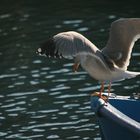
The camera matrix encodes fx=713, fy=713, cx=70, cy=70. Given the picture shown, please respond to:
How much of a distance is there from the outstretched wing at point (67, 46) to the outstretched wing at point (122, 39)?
946 mm

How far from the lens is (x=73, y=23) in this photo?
24953 mm

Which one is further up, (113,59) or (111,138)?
(113,59)

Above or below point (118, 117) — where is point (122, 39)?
above

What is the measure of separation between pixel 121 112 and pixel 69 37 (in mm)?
A: 1979

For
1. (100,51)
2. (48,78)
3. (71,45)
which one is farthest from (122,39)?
(48,78)

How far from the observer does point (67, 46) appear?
11.3m

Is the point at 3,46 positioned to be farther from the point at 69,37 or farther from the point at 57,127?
the point at 69,37

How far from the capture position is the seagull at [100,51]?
1134 cm

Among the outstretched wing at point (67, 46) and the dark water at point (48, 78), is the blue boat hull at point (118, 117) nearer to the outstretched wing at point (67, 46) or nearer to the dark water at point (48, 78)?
the outstretched wing at point (67, 46)

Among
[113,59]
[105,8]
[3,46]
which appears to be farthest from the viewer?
[105,8]

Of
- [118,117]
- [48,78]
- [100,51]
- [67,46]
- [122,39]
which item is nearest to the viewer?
[67,46]

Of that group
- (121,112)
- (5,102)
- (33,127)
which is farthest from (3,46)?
(121,112)

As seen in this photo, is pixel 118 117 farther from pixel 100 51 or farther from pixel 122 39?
pixel 122 39

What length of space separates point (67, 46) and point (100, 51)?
828 mm
